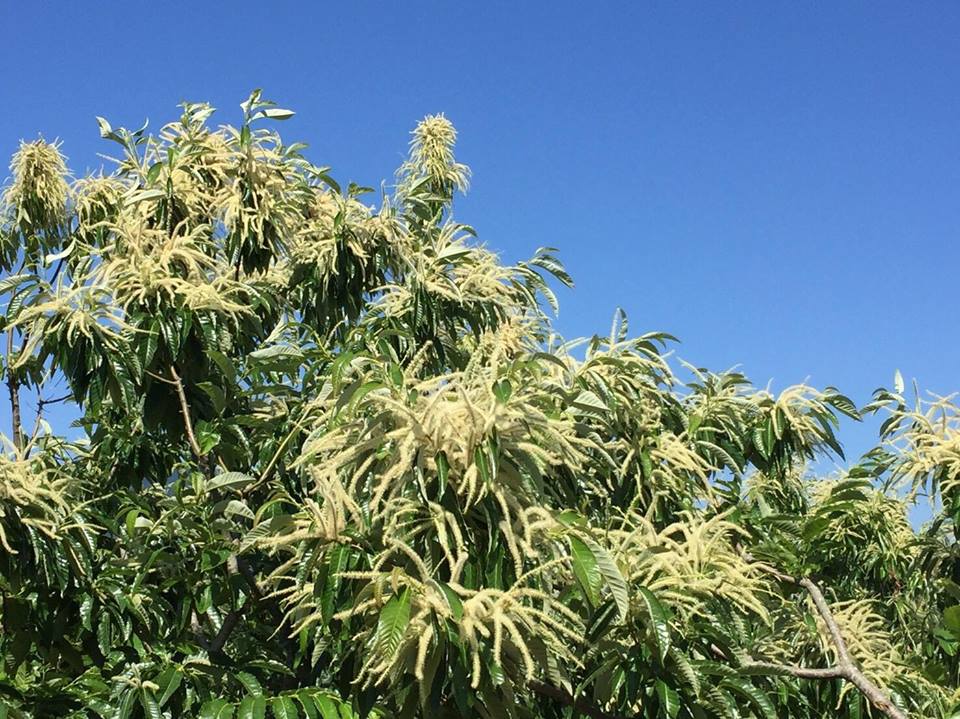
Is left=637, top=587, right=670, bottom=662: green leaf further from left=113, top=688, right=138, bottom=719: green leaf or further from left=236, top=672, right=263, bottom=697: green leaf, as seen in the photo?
left=113, top=688, right=138, bottom=719: green leaf

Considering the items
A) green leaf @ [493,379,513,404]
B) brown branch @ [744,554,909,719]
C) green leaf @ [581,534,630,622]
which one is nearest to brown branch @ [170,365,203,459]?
green leaf @ [493,379,513,404]

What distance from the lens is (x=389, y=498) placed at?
8.24ft

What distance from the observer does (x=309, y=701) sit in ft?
9.03

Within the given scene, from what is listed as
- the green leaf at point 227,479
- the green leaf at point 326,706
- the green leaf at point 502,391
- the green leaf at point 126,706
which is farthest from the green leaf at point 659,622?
the green leaf at point 227,479

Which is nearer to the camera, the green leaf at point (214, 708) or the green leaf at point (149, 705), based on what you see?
the green leaf at point (214, 708)

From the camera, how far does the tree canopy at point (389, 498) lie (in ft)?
8.10

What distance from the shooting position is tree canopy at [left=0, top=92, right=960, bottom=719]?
8.10ft

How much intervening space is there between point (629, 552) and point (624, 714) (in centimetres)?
47

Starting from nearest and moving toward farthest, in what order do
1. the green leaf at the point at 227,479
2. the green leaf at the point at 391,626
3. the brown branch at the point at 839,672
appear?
the green leaf at the point at 391,626, the brown branch at the point at 839,672, the green leaf at the point at 227,479

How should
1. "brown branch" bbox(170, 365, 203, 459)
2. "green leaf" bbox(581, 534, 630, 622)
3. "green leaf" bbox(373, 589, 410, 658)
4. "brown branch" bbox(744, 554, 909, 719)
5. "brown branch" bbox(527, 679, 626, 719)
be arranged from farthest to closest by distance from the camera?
"brown branch" bbox(170, 365, 203, 459), "brown branch" bbox(744, 554, 909, 719), "brown branch" bbox(527, 679, 626, 719), "green leaf" bbox(581, 534, 630, 622), "green leaf" bbox(373, 589, 410, 658)

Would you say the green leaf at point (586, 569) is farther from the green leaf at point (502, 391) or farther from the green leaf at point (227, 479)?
the green leaf at point (227, 479)

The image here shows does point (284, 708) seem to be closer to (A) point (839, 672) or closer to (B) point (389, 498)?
(B) point (389, 498)

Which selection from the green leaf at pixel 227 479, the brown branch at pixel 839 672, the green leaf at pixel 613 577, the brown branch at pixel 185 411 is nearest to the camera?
the green leaf at pixel 613 577

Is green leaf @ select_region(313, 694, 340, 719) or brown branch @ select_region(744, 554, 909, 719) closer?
green leaf @ select_region(313, 694, 340, 719)
